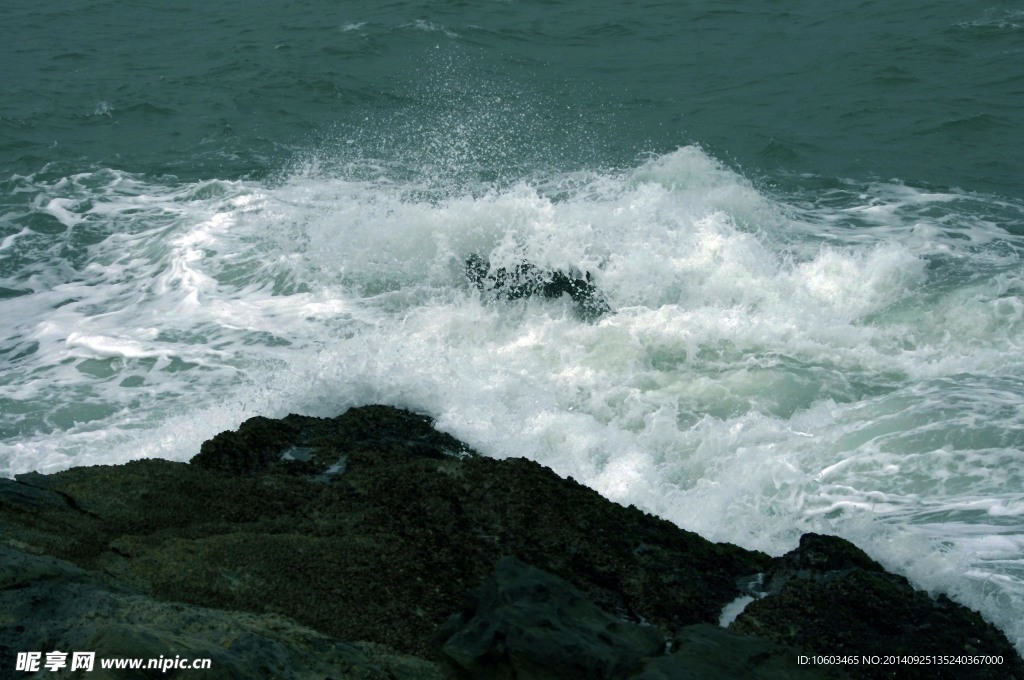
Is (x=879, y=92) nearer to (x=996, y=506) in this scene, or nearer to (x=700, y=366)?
(x=700, y=366)

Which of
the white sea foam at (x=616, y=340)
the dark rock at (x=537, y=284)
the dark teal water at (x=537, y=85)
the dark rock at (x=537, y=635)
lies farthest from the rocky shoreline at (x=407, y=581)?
the dark teal water at (x=537, y=85)

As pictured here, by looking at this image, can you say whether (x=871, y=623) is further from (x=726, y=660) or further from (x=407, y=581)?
(x=407, y=581)

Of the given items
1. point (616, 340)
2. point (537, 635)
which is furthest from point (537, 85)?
point (537, 635)

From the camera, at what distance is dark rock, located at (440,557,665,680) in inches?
146

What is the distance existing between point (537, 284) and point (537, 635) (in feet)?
21.9

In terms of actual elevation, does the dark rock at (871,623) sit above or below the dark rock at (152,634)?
below

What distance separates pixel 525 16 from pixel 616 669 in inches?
709

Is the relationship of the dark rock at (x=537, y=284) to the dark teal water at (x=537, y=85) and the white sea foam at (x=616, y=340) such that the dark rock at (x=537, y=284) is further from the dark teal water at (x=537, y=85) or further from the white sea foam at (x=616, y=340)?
the dark teal water at (x=537, y=85)

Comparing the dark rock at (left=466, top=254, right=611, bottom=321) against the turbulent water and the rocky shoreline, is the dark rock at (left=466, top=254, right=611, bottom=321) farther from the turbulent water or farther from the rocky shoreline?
the rocky shoreline

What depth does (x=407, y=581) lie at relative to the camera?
505cm

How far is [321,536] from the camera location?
539 centimetres

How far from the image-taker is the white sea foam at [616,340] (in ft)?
23.4

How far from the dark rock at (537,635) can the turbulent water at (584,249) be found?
2.69 meters

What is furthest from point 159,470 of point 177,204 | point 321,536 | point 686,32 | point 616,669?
point 686,32
